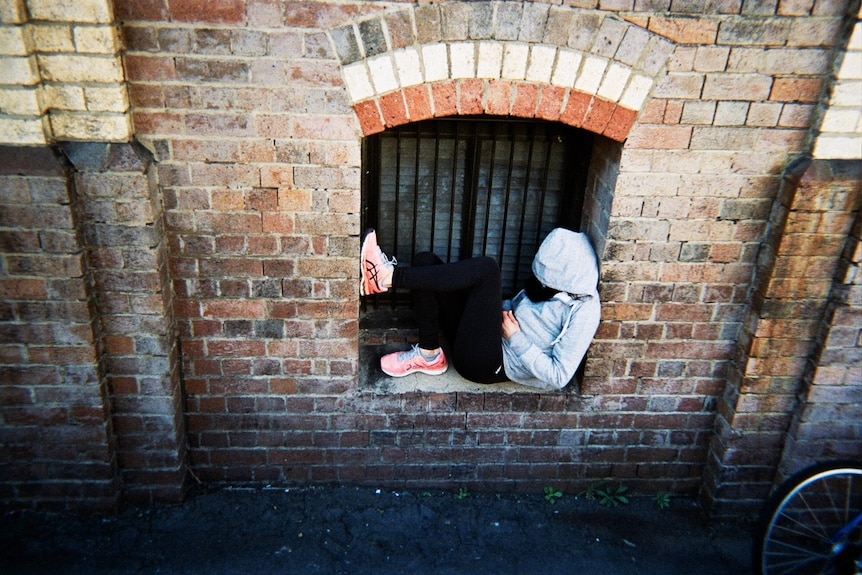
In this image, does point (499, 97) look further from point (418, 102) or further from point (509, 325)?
point (509, 325)

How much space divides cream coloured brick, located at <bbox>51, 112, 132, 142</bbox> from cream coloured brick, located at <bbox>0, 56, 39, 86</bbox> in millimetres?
165

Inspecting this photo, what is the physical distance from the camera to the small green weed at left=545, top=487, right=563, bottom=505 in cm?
382

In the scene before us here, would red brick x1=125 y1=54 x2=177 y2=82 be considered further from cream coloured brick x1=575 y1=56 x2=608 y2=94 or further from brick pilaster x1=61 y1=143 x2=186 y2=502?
cream coloured brick x1=575 y1=56 x2=608 y2=94

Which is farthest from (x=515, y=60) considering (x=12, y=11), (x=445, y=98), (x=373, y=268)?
(x=12, y=11)

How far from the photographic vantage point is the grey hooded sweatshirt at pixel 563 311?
330cm

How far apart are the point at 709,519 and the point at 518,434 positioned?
1165 mm

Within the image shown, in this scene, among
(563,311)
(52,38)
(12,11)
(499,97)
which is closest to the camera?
(12,11)

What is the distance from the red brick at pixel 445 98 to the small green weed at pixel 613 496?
2.31m

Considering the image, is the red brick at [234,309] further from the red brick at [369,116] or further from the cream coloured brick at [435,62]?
the cream coloured brick at [435,62]

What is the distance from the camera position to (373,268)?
333cm

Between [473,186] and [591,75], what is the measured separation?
88 cm

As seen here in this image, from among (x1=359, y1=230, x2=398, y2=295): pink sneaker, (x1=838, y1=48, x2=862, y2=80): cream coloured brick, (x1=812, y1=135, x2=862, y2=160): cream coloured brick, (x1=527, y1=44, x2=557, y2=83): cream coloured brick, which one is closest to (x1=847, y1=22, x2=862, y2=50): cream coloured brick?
(x1=838, y1=48, x2=862, y2=80): cream coloured brick

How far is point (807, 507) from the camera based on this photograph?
11.9 ft

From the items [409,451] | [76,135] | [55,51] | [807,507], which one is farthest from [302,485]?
[807,507]
